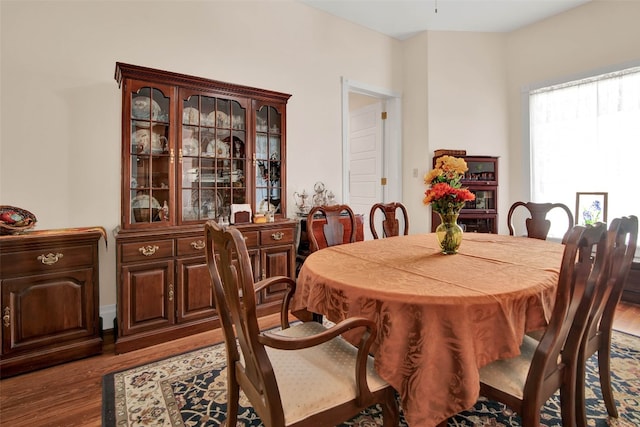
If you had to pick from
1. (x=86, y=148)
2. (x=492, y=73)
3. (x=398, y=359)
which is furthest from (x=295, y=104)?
(x=398, y=359)

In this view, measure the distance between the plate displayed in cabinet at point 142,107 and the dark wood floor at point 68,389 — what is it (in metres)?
1.75

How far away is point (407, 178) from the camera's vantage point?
471 centimetres

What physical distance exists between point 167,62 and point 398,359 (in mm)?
3029

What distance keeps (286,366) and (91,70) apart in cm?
272

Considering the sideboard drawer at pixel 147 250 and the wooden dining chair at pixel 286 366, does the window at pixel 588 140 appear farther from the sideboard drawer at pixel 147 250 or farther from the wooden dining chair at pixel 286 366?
the sideboard drawer at pixel 147 250

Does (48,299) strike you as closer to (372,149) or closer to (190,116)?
(190,116)

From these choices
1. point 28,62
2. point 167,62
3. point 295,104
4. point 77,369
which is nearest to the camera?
point 77,369

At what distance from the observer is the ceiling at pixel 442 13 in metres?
3.86

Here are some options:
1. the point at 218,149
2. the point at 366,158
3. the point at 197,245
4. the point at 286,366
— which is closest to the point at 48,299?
the point at 197,245

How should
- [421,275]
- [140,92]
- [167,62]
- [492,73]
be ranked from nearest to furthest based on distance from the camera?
[421,275], [140,92], [167,62], [492,73]

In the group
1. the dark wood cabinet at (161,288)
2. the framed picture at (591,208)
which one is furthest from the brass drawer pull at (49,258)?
the framed picture at (591,208)

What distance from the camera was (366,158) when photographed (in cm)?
521

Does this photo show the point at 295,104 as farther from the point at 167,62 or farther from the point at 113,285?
the point at 113,285

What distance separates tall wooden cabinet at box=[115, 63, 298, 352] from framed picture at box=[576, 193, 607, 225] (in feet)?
10.9
